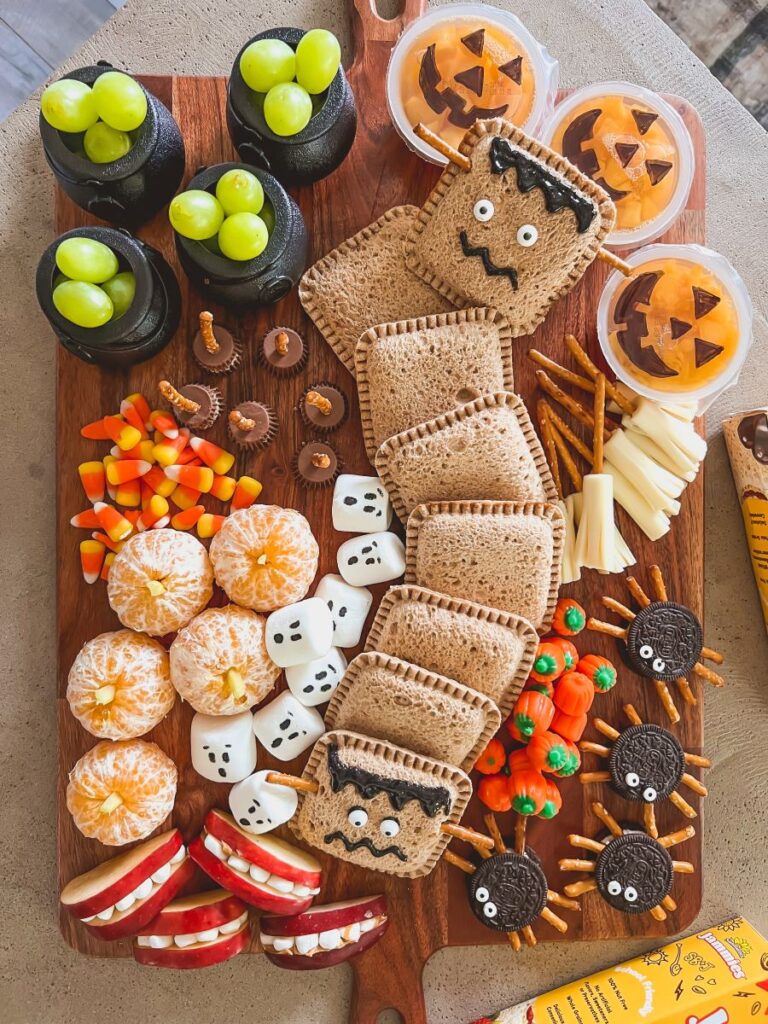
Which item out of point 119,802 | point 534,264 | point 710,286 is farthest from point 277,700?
point 710,286

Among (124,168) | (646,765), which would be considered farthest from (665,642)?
(124,168)

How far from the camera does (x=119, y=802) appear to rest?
170 centimetres

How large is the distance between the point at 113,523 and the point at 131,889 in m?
0.80

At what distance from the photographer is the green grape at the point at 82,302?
1.50m

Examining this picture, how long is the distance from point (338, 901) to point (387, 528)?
0.88 m

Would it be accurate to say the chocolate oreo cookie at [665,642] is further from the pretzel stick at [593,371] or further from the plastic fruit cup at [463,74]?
the plastic fruit cup at [463,74]

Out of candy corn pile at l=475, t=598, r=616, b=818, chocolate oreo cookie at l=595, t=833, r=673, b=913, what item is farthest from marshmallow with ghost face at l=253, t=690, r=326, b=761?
chocolate oreo cookie at l=595, t=833, r=673, b=913

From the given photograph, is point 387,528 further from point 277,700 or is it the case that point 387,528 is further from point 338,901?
point 338,901

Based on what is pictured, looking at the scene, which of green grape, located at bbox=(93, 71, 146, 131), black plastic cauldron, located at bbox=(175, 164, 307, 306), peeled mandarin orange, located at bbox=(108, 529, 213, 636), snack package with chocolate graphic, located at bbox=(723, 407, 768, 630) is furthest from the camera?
snack package with chocolate graphic, located at bbox=(723, 407, 768, 630)

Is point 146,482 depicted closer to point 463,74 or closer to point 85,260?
point 85,260

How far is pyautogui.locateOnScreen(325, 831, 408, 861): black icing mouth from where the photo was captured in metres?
1.75

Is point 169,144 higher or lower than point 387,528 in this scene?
higher

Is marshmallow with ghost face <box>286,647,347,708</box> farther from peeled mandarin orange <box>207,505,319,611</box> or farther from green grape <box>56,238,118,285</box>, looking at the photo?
green grape <box>56,238,118,285</box>

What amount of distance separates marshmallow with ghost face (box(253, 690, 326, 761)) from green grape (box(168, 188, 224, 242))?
3.30ft
